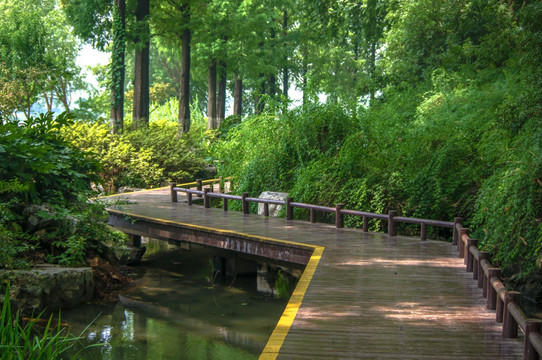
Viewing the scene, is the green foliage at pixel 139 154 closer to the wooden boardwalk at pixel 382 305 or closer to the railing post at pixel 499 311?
the wooden boardwalk at pixel 382 305

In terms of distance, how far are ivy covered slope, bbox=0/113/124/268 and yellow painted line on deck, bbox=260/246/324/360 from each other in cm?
414

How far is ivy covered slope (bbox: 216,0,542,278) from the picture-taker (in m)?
9.15

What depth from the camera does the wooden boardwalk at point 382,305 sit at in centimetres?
591

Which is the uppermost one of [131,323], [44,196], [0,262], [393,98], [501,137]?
[393,98]

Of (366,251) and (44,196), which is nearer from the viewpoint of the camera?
(366,251)

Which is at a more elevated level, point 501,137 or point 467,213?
point 501,137

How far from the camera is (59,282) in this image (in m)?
9.70

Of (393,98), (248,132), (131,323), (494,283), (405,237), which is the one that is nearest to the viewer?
(494,283)

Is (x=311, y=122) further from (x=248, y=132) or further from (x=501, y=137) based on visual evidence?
(x=501, y=137)

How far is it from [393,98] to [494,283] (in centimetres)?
1339

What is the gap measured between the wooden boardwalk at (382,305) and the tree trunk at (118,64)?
12.4 m

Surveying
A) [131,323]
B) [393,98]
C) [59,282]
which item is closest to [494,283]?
[131,323]

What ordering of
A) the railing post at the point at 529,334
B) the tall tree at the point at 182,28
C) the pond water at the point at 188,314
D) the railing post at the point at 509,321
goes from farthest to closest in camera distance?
the tall tree at the point at 182,28, the pond water at the point at 188,314, the railing post at the point at 509,321, the railing post at the point at 529,334

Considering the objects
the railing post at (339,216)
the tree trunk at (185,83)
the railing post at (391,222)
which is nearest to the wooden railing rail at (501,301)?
the railing post at (391,222)
